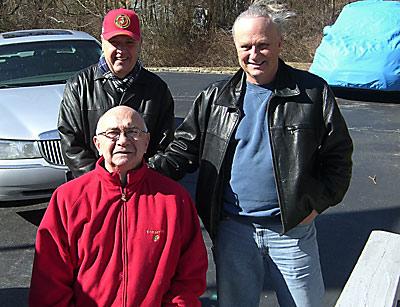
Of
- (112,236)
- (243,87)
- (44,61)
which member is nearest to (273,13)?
(243,87)

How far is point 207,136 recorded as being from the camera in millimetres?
2961

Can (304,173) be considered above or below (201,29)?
above

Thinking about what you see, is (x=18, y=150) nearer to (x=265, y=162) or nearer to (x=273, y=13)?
(x=265, y=162)

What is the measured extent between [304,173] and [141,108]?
94 cm

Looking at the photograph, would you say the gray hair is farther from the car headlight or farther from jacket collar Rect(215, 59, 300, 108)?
the car headlight

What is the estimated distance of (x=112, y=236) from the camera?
2578 mm

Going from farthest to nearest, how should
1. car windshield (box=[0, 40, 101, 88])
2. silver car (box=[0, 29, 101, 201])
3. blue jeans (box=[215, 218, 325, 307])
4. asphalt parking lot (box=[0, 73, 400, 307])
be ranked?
car windshield (box=[0, 40, 101, 88]) → silver car (box=[0, 29, 101, 201]) → asphalt parking lot (box=[0, 73, 400, 307]) → blue jeans (box=[215, 218, 325, 307])

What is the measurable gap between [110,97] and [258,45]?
0.91 meters

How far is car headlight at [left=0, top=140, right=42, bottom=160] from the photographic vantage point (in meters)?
5.77

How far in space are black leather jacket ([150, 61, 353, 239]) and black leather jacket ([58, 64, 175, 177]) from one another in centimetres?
32

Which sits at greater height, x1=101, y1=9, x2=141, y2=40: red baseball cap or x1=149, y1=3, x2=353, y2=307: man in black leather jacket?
x1=101, y1=9, x2=141, y2=40: red baseball cap

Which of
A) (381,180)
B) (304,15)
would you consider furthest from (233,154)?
(304,15)

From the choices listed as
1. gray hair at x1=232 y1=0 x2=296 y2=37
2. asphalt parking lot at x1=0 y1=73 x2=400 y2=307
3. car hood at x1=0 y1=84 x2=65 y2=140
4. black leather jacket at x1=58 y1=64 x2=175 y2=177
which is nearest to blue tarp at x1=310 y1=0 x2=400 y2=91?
asphalt parking lot at x1=0 y1=73 x2=400 y2=307

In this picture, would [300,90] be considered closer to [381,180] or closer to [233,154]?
[233,154]
